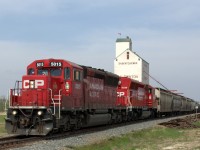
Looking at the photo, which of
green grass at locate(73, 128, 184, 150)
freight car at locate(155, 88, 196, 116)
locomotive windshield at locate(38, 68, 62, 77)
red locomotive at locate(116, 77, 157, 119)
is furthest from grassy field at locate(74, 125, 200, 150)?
freight car at locate(155, 88, 196, 116)

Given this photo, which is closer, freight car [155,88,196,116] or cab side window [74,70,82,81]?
cab side window [74,70,82,81]

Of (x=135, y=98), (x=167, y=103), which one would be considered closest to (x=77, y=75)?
(x=135, y=98)

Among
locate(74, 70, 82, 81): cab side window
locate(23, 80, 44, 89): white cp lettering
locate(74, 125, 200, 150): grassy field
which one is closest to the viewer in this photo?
locate(74, 125, 200, 150): grassy field

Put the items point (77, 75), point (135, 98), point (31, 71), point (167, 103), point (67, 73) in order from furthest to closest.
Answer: point (167, 103) → point (135, 98) → point (77, 75) → point (31, 71) → point (67, 73)

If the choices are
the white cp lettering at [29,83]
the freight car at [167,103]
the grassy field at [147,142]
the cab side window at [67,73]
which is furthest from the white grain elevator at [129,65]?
the white cp lettering at [29,83]

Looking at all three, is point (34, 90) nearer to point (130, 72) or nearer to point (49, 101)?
point (49, 101)

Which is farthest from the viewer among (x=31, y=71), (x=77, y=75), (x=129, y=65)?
(x=129, y=65)

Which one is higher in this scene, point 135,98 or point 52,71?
point 52,71

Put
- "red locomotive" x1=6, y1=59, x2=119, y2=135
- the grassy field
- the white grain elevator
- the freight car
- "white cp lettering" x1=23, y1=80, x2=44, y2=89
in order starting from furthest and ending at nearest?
the white grain elevator → the freight car → "white cp lettering" x1=23, y1=80, x2=44, y2=89 → "red locomotive" x1=6, y1=59, x2=119, y2=135 → the grassy field

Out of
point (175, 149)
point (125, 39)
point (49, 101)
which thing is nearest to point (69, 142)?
point (49, 101)

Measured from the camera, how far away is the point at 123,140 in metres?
19.1

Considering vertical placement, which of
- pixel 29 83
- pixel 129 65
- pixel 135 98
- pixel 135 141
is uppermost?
pixel 129 65

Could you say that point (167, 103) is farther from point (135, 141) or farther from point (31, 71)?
point (31, 71)

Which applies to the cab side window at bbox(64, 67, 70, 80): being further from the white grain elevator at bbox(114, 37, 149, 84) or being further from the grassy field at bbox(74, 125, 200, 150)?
the white grain elevator at bbox(114, 37, 149, 84)
